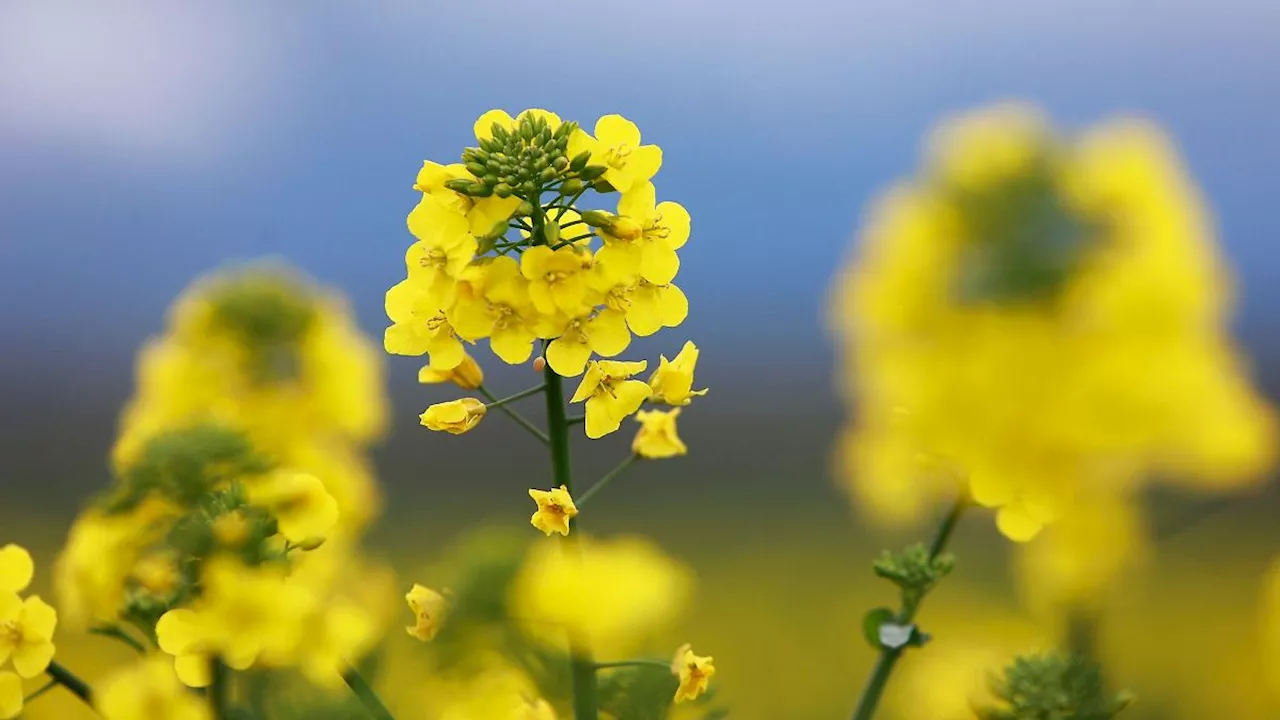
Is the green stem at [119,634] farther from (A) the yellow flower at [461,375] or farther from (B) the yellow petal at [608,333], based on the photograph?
(B) the yellow petal at [608,333]

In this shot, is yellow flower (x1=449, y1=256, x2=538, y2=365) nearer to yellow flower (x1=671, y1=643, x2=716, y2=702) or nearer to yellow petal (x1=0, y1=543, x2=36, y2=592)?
yellow flower (x1=671, y1=643, x2=716, y2=702)

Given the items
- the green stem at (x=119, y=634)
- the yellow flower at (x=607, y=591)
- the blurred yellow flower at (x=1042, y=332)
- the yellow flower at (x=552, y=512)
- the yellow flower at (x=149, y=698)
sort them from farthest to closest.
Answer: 1. the blurred yellow flower at (x=1042, y=332)
2. the green stem at (x=119, y=634)
3. the yellow flower at (x=149, y=698)
4. the yellow flower at (x=552, y=512)
5. the yellow flower at (x=607, y=591)

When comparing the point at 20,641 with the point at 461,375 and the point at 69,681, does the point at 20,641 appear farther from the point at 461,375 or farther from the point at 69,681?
the point at 461,375

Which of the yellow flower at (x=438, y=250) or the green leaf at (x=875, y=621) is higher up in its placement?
the green leaf at (x=875, y=621)

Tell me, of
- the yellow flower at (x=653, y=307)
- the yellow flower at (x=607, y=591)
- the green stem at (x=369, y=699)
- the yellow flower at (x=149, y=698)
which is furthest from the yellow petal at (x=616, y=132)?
the yellow flower at (x=149, y=698)

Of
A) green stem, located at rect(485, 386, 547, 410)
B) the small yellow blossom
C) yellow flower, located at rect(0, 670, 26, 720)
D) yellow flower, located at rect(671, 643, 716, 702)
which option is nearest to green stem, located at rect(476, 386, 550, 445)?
green stem, located at rect(485, 386, 547, 410)

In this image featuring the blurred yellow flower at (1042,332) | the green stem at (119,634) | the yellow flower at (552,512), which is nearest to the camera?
the yellow flower at (552,512)
